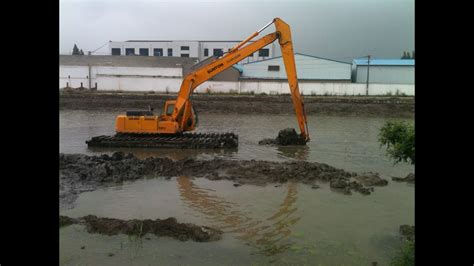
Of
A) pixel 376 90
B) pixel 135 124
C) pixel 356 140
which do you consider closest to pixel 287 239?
pixel 135 124

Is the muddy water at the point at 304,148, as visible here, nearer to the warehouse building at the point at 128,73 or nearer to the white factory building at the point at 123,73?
the warehouse building at the point at 128,73

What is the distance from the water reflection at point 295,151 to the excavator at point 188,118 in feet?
2.44

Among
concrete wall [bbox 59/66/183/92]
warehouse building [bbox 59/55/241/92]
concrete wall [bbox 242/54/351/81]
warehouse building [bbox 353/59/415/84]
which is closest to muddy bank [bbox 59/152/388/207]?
warehouse building [bbox 59/55/241/92]

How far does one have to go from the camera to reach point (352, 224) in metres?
7.82

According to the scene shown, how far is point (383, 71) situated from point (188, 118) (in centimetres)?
4194

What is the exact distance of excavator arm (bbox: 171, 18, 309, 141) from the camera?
1659 centimetres

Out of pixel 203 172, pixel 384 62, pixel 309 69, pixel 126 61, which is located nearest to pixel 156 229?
pixel 203 172

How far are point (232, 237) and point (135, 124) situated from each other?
11657mm

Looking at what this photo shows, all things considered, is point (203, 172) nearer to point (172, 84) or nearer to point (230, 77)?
point (172, 84)

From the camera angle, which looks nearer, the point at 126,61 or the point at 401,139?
the point at 401,139

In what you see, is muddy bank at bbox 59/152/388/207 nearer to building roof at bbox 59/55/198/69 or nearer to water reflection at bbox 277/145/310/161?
water reflection at bbox 277/145/310/161

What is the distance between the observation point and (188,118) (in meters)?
18.0

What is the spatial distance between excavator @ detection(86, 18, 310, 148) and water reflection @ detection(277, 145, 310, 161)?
743 millimetres
